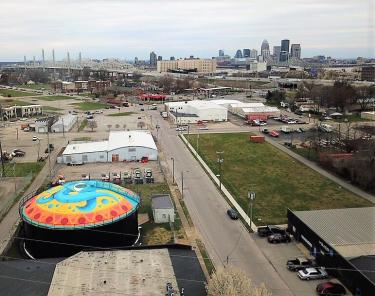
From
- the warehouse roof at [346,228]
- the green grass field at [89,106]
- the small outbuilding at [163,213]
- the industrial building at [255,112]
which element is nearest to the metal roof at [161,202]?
the small outbuilding at [163,213]

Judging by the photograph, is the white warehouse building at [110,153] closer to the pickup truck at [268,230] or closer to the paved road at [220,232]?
the paved road at [220,232]

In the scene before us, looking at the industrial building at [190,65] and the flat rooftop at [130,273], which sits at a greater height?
the industrial building at [190,65]

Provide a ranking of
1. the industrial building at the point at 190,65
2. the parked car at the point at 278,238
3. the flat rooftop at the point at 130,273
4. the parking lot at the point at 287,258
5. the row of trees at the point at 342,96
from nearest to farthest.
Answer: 1. the flat rooftop at the point at 130,273
2. the parking lot at the point at 287,258
3. the parked car at the point at 278,238
4. the row of trees at the point at 342,96
5. the industrial building at the point at 190,65

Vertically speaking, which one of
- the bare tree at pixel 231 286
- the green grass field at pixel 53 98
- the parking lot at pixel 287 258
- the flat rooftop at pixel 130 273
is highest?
the bare tree at pixel 231 286

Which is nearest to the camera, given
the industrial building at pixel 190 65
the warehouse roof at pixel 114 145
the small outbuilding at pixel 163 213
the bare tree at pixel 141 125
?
the small outbuilding at pixel 163 213

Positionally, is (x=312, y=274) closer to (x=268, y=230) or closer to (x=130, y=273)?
Answer: (x=268, y=230)

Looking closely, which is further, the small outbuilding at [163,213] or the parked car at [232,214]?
the parked car at [232,214]
